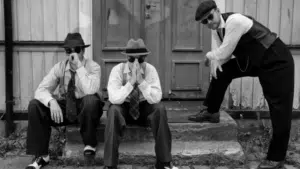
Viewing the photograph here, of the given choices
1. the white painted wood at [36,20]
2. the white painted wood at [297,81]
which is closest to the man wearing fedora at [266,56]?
the white painted wood at [297,81]

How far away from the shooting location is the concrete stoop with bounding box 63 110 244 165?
458 cm

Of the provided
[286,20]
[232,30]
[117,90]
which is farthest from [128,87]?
[286,20]

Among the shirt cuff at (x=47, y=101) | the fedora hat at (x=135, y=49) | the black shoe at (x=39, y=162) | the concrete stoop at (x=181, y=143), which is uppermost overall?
the fedora hat at (x=135, y=49)

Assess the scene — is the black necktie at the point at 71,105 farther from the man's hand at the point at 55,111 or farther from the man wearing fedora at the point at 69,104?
the man's hand at the point at 55,111

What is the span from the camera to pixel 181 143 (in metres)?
4.80

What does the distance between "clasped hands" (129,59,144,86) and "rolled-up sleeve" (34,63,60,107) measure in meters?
0.89

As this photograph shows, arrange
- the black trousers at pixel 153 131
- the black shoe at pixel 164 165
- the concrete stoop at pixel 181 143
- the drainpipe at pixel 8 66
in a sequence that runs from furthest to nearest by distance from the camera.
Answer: the drainpipe at pixel 8 66 < the concrete stoop at pixel 181 143 < the black shoe at pixel 164 165 < the black trousers at pixel 153 131

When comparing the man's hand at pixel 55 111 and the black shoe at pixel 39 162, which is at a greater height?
the man's hand at pixel 55 111

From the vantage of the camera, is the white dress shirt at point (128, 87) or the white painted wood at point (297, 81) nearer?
the white dress shirt at point (128, 87)

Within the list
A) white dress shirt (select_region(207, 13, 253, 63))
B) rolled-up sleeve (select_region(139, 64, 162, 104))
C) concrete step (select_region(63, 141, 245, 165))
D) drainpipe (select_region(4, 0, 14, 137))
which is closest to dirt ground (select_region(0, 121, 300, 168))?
concrete step (select_region(63, 141, 245, 165))

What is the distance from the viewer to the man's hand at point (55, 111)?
4.32 m

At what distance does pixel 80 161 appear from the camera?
4.58 m

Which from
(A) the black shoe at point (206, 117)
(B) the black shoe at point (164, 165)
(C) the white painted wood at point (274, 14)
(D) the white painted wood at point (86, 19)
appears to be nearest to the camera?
(B) the black shoe at point (164, 165)

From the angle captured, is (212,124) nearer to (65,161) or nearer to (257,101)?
(257,101)
